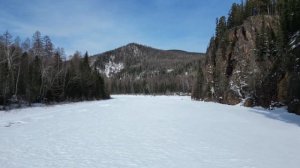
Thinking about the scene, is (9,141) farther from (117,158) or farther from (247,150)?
(247,150)

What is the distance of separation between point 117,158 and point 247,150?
576 centimetres

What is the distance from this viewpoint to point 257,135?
17.0 meters

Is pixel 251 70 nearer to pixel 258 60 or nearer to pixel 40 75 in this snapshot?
pixel 258 60

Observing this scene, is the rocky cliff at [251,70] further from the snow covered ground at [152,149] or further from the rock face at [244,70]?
the snow covered ground at [152,149]

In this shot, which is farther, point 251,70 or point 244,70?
point 244,70

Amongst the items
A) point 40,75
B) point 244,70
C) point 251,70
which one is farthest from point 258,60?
point 40,75

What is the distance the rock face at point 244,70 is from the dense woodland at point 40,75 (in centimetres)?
3319

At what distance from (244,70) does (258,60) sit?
3.93 meters

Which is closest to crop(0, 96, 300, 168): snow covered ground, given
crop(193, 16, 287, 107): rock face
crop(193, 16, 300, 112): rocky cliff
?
crop(193, 16, 300, 112): rocky cliff

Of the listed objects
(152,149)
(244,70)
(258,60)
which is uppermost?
(258,60)

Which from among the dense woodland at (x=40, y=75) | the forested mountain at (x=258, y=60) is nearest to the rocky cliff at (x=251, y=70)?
the forested mountain at (x=258, y=60)

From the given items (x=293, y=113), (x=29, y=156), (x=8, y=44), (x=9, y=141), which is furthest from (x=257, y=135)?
(x=8, y=44)

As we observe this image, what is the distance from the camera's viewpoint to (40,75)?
52.9 metres

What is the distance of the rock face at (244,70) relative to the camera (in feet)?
145
